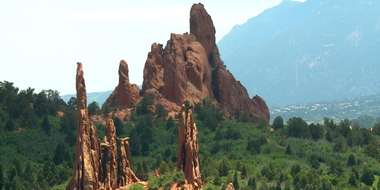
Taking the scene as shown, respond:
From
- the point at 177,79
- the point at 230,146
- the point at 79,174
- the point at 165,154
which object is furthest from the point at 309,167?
the point at 79,174

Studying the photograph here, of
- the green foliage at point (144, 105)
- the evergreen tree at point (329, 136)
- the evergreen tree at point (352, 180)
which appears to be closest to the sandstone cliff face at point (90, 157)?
the evergreen tree at point (352, 180)

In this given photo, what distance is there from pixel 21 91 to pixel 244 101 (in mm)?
31587

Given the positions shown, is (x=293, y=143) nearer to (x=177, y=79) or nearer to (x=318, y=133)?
(x=318, y=133)

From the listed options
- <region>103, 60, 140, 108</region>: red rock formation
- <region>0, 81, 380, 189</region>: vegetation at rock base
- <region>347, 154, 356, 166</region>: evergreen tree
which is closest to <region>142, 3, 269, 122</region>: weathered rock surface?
<region>103, 60, 140, 108</region>: red rock formation

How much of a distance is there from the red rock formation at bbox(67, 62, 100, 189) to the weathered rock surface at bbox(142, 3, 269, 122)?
45408 mm

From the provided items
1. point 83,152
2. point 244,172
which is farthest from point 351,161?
point 83,152

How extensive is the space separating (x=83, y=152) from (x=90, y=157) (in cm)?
90

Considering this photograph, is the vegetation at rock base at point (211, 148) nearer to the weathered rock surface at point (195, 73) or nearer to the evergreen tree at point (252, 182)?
the evergreen tree at point (252, 182)

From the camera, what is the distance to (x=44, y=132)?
80.7 meters

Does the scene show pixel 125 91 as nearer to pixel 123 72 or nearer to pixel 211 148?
pixel 123 72

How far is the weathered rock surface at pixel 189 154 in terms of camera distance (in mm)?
49062

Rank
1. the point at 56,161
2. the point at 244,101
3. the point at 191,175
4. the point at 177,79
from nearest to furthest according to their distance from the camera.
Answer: the point at 191,175 < the point at 56,161 < the point at 177,79 < the point at 244,101

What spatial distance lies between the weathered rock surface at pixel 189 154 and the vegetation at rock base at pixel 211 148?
3695 millimetres

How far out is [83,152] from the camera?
1673 inches
